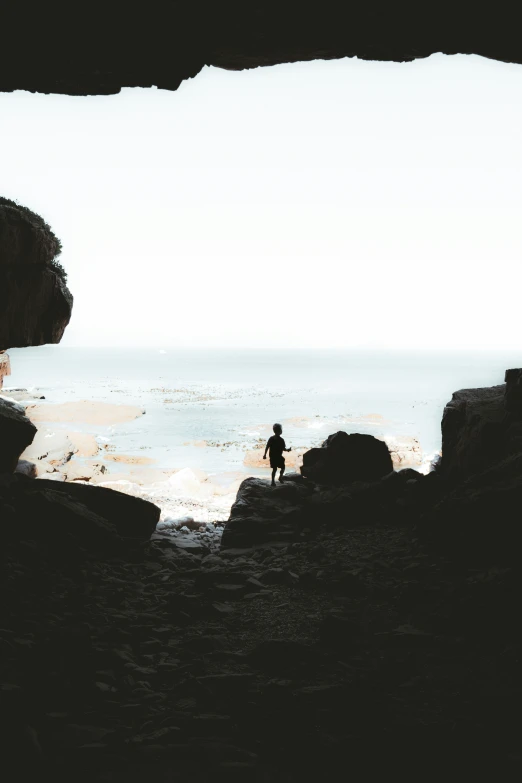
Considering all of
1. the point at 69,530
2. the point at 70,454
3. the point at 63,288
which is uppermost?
the point at 63,288

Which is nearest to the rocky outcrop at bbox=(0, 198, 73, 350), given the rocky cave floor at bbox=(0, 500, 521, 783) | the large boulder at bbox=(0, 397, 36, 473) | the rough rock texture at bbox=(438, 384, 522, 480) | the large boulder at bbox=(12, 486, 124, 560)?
the large boulder at bbox=(0, 397, 36, 473)

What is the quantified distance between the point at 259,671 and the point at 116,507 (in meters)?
6.78

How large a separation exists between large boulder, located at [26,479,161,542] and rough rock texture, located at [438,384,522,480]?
7626mm

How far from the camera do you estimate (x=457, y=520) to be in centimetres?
860

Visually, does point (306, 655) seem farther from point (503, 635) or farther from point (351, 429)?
point (351, 429)

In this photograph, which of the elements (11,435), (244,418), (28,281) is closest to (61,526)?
(11,435)

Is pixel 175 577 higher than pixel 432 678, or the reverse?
pixel 432 678

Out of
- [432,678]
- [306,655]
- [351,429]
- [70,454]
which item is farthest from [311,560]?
[351,429]

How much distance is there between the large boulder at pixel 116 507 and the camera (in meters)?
10.6

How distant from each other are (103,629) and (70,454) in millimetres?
31259

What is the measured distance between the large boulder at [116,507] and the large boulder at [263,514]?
195 cm

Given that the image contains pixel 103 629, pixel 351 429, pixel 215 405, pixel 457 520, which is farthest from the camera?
pixel 215 405

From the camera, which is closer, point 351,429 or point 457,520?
point 457,520

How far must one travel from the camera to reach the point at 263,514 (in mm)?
12539
